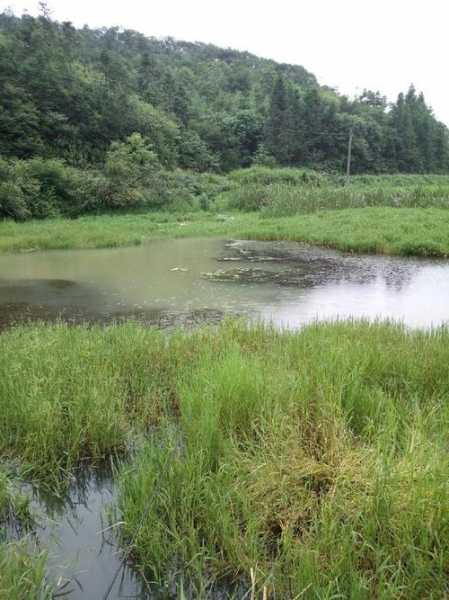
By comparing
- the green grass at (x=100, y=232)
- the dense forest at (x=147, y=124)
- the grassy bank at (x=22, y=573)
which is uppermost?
the dense forest at (x=147, y=124)

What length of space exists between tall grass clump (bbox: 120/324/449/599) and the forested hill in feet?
99.3

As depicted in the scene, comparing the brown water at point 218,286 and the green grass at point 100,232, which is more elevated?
the green grass at point 100,232

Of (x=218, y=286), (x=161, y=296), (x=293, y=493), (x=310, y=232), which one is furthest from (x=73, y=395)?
(x=310, y=232)

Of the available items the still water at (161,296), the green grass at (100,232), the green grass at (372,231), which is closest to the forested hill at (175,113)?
the green grass at (100,232)

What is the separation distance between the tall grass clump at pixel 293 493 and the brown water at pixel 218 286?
311 cm

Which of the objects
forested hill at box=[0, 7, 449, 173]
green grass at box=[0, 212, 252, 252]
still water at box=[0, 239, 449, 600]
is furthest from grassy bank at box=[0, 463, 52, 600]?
forested hill at box=[0, 7, 449, 173]

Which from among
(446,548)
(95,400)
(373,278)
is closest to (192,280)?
(373,278)

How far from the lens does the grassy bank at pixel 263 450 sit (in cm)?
222

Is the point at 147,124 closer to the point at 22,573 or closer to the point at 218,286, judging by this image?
the point at 218,286

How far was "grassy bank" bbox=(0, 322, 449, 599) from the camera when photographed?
2219mm

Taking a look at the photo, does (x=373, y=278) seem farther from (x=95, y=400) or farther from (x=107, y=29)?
(x=107, y=29)

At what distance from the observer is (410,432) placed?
285 centimetres

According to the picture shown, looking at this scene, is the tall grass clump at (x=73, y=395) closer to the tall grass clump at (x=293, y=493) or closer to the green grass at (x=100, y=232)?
the tall grass clump at (x=293, y=493)

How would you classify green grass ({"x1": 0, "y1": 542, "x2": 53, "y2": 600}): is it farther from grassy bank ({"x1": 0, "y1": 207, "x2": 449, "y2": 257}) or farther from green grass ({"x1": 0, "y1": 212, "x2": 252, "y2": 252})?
green grass ({"x1": 0, "y1": 212, "x2": 252, "y2": 252})
